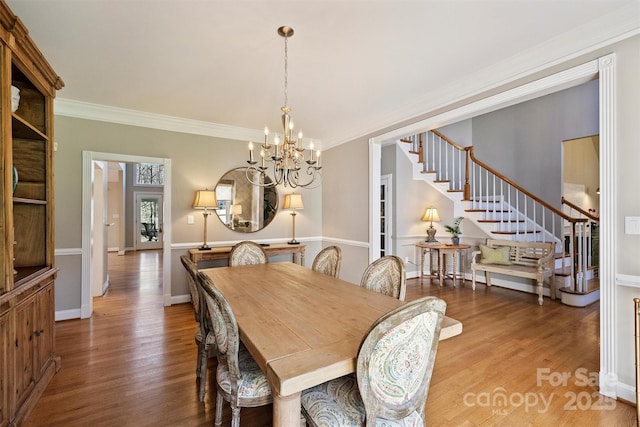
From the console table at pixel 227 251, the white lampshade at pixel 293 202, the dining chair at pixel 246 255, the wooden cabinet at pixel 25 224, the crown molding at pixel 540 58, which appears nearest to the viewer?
the wooden cabinet at pixel 25 224

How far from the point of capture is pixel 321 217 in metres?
5.25

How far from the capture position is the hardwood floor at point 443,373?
1.80 meters

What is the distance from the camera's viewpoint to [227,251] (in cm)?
401

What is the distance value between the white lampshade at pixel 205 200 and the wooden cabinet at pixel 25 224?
1762mm

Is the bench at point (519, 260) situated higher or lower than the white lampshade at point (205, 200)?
lower

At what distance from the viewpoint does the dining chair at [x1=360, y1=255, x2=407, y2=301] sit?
210 cm

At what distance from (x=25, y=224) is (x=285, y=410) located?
8.35ft

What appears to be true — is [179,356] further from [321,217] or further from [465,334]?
[321,217]

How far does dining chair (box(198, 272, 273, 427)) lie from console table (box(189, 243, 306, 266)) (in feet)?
8.31

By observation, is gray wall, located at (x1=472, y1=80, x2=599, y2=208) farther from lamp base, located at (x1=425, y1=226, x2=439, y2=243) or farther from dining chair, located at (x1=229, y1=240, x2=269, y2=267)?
dining chair, located at (x1=229, y1=240, x2=269, y2=267)

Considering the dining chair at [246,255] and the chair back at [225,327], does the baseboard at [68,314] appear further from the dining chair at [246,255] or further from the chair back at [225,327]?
the chair back at [225,327]

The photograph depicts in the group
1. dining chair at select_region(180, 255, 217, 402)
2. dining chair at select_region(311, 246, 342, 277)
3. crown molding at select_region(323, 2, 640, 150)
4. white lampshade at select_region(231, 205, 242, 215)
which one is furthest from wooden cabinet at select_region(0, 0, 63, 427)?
crown molding at select_region(323, 2, 640, 150)

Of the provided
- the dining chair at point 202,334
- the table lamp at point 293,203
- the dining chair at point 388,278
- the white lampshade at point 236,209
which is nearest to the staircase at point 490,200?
the table lamp at point 293,203

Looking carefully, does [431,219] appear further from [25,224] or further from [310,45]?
[25,224]
